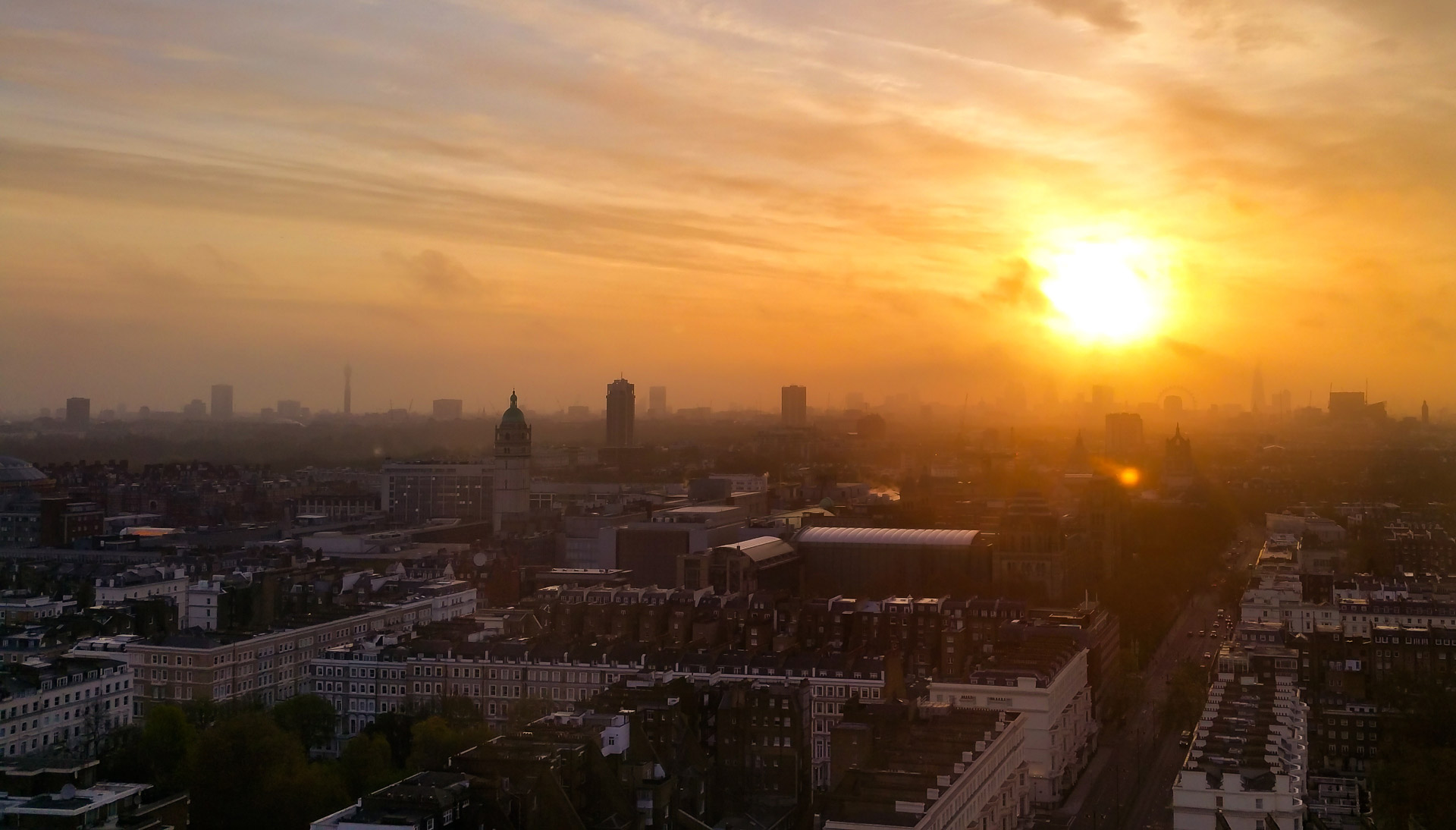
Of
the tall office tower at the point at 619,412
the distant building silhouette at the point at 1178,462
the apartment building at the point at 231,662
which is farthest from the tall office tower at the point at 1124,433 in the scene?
the apartment building at the point at 231,662

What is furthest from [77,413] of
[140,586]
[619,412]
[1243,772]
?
[1243,772]

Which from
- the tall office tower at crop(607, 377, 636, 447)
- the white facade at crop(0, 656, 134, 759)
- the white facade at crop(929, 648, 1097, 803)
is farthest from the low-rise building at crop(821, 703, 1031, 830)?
the tall office tower at crop(607, 377, 636, 447)

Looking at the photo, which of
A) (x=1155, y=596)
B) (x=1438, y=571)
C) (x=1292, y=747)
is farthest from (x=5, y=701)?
(x=1438, y=571)

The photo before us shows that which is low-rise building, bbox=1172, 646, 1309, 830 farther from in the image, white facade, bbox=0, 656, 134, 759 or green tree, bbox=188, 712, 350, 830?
white facade, bbox=0, 656, 134, 759

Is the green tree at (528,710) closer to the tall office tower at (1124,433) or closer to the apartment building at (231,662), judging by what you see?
the apartment building at (231,662)

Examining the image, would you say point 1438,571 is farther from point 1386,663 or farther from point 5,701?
point 5,701

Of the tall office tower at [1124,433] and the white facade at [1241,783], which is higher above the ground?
the tall office tower at [1124,433]
